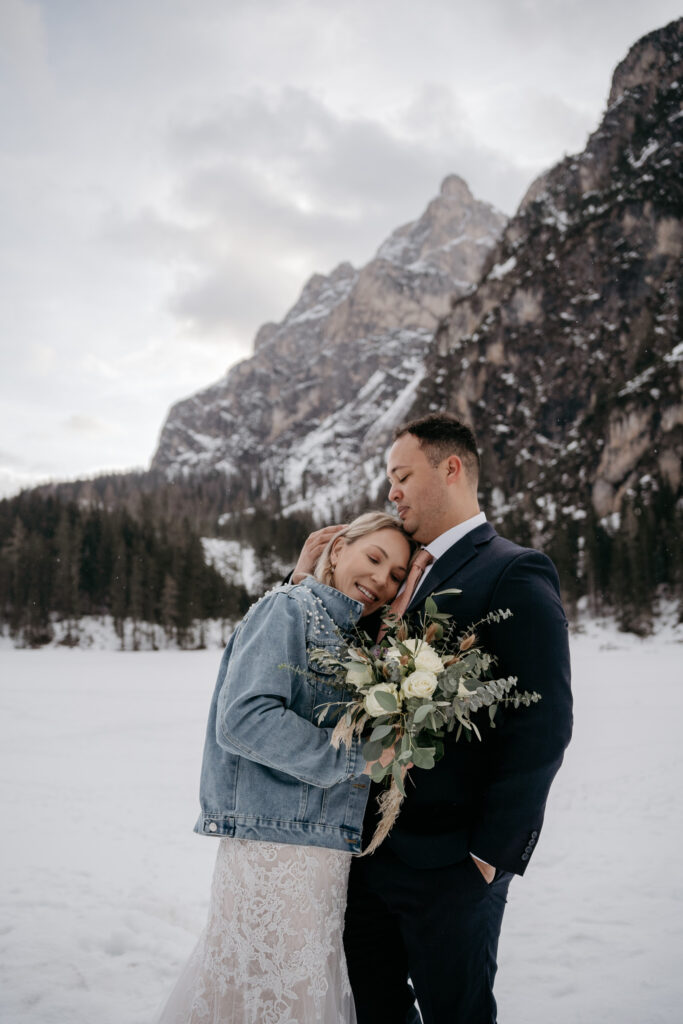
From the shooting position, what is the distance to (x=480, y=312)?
107 metres

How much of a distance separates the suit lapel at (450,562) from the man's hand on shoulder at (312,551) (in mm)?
530

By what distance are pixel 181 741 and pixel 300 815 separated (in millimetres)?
12873

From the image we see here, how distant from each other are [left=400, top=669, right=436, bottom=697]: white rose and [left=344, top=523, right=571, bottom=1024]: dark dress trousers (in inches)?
22.7

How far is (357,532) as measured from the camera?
110 inches

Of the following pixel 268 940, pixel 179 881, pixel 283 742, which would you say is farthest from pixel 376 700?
pixel 179 881

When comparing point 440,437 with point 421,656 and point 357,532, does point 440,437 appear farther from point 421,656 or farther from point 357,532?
point 421,656

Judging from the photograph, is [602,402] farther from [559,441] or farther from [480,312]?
[480,312]

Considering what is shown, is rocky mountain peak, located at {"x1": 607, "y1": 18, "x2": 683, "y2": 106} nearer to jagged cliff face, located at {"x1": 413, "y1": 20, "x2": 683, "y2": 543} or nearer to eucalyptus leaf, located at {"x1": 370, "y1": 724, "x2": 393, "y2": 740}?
jagged cliff face, located at {"x1": 413, "y1": 20, "x2": 683, "y2": 543}

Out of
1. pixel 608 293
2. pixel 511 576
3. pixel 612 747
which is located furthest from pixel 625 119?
pixel 511 576

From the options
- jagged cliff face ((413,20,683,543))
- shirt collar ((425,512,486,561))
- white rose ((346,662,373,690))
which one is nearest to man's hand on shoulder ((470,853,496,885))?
white rose ((346,662,373,690))

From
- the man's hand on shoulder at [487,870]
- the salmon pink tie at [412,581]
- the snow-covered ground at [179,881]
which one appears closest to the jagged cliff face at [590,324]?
the snow-covered ground at [179,881]

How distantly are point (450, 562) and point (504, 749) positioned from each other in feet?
2.78

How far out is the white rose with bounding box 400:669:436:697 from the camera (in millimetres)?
2037

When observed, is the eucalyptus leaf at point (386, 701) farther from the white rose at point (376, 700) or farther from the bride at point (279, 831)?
the bride at point (279, 831)
